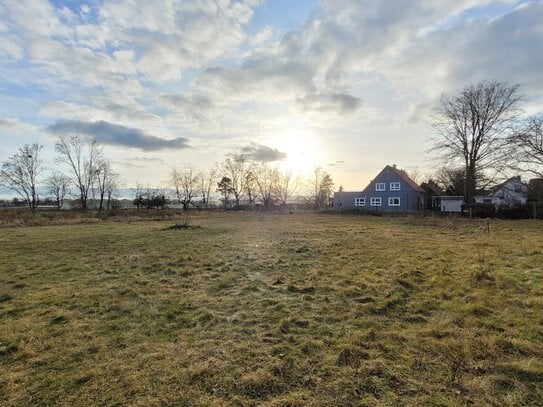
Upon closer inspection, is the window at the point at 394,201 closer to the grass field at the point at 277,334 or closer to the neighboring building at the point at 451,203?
the neighboring building at the point at 451,203

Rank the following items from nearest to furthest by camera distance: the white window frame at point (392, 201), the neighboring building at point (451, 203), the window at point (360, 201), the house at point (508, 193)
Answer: the house at point (508, 193) < the neighboring building at point (451, 203) < the white window frame at point (392, 201) < the window at point (360, 201)

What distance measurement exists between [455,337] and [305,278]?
11.6 feet

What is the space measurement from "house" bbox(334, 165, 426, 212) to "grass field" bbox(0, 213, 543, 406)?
115ft

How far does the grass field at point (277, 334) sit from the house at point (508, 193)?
2782cm

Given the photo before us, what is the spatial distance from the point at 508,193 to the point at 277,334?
139ft

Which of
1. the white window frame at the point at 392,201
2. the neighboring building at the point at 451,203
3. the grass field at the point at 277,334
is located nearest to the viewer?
the grass field at the point at 277,334

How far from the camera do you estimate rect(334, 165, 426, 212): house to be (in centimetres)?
4159

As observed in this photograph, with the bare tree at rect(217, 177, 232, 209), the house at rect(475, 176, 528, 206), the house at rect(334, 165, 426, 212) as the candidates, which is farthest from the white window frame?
the bare tree at rect(217, 177, 232, 209)

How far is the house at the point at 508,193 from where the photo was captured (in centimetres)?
3041

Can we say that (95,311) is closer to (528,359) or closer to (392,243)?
(528,359)

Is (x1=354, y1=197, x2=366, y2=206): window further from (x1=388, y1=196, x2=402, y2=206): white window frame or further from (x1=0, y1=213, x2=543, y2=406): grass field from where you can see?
(x1=0, y1=213, x2=543, y2=406): grass field

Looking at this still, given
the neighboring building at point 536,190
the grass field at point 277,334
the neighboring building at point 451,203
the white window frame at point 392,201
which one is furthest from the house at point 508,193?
the grass field at point 277,334

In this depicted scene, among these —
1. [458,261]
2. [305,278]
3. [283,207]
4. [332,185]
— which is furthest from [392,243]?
[332,185]

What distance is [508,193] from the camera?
36.1m
